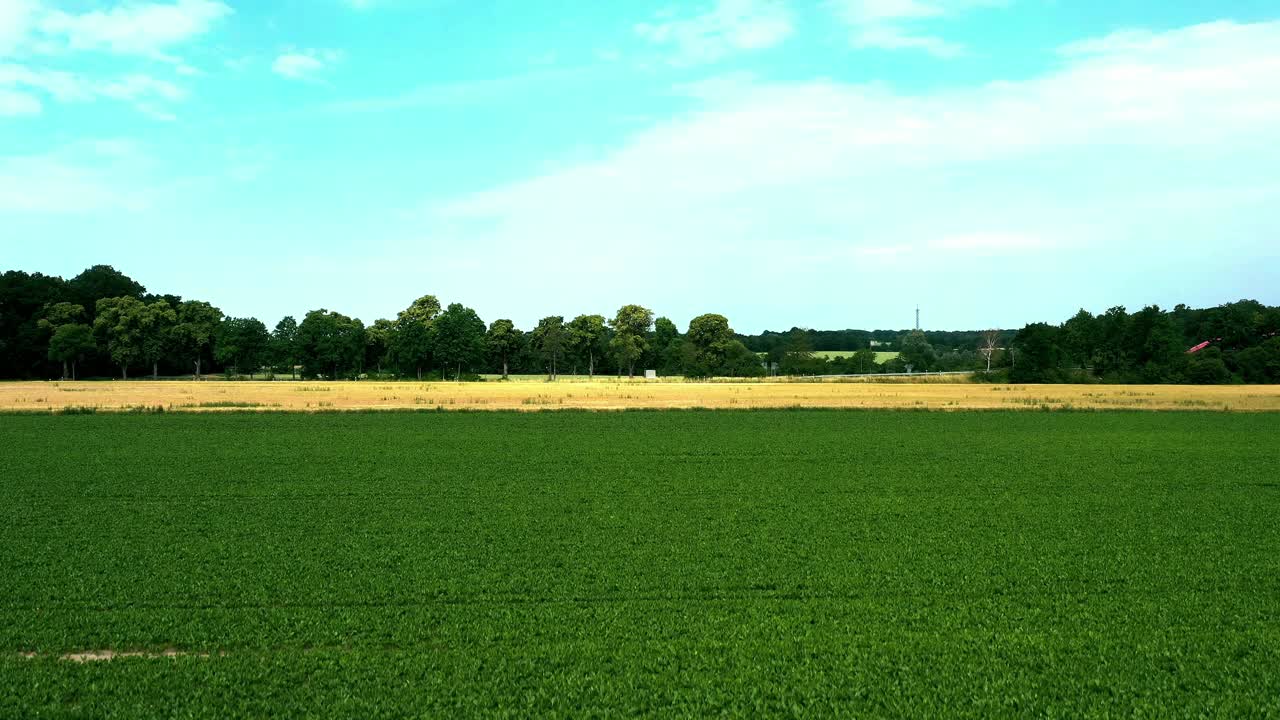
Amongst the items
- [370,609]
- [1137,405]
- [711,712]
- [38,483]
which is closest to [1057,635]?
[711,712]

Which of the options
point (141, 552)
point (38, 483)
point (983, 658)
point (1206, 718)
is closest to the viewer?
point (1206, 718)

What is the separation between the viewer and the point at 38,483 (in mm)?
21656

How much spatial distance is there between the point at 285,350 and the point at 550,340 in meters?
40.8

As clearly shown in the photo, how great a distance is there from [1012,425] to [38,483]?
40519 mm

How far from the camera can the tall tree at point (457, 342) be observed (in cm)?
12538

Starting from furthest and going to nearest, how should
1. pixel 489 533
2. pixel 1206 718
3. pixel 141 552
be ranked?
pixel 489 533
pixel 141 552
pixel 1206 718

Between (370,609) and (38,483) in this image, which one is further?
(38,483)

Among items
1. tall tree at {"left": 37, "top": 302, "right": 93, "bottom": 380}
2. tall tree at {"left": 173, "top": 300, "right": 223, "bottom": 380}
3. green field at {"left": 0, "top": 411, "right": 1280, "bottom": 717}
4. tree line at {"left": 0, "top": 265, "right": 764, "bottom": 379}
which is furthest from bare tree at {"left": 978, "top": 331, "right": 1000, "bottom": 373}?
tall tree at {"left": 37, "top": 302, "right": 93, "bottom": 380}

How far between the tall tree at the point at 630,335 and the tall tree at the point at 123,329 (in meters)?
67.8

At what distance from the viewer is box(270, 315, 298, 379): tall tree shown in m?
130

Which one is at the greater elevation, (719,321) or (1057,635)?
(719,321)

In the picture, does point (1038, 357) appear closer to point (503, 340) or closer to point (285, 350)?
point (503, 340)

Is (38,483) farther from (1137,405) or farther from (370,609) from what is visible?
(1137,405)

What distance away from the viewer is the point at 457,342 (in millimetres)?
125500
